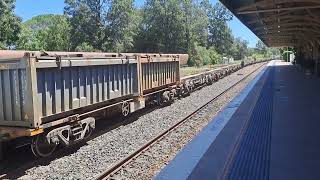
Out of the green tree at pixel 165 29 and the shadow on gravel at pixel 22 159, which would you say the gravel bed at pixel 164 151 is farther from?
the green tree at pixel 165 29

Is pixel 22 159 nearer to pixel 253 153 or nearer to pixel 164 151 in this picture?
pixel 164 151

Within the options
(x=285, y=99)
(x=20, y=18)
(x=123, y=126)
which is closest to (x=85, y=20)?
(x=20, y=18)

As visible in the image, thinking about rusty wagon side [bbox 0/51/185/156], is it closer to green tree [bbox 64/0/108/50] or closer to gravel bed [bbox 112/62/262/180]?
gravel bed [bbox 112/62/262/180]

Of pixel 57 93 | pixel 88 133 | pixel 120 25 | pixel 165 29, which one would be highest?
pixel 120 25

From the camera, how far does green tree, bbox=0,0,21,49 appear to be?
152ft

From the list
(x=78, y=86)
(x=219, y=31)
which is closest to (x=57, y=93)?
(x=78, y=86)

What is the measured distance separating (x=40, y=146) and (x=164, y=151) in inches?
122

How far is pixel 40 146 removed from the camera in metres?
10.4

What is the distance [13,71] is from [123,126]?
5.62 metres

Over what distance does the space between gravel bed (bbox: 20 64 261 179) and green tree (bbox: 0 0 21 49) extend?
33.6 m

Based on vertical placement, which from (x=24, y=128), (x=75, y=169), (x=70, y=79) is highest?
(x=70, y=79)

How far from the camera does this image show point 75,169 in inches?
384

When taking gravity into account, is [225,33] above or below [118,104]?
above

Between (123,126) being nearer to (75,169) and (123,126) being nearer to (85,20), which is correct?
(75,169)
